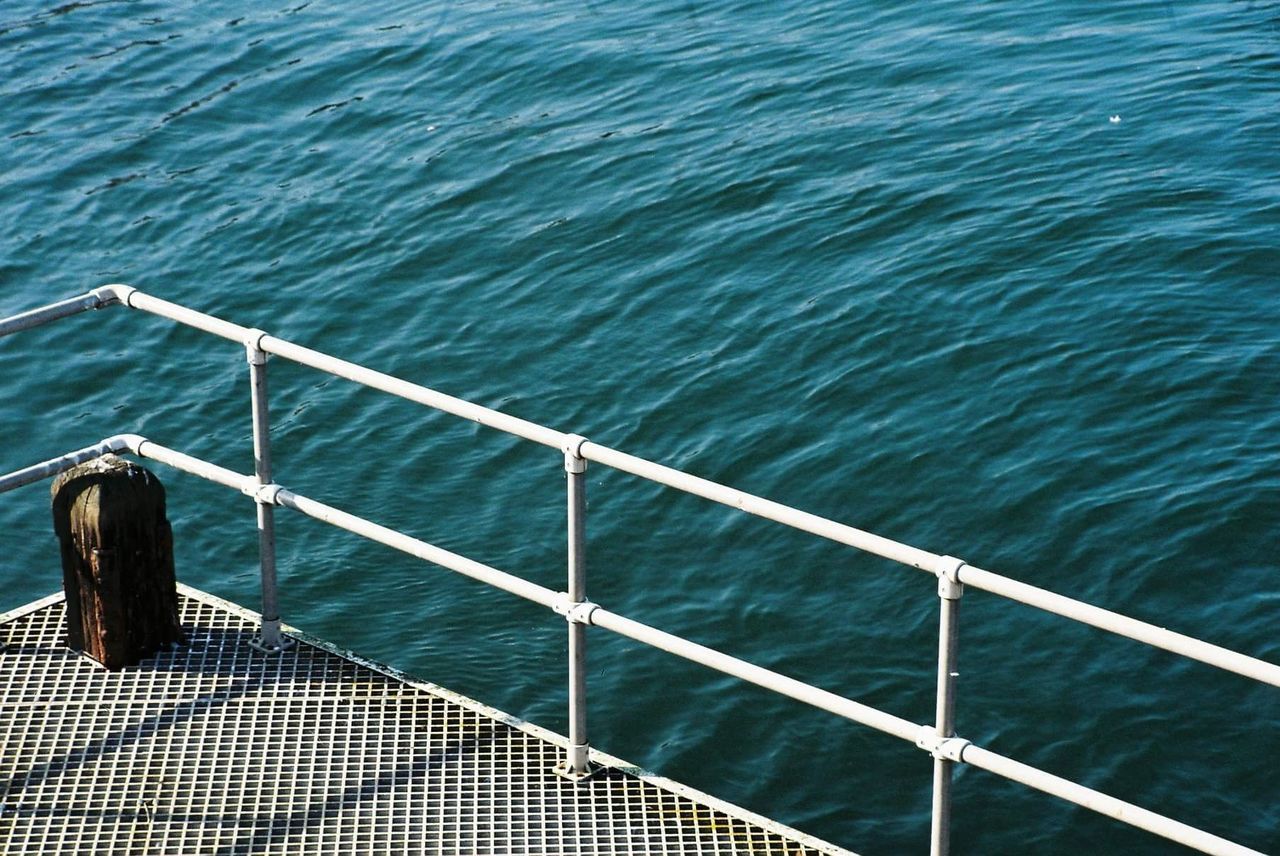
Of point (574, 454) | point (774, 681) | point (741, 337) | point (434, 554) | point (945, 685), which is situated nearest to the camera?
point (945, 685)

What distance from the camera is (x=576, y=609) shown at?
490 centimetres

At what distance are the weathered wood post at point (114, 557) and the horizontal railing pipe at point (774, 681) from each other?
1604 mm

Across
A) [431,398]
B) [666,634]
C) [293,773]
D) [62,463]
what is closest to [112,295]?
[62,463]

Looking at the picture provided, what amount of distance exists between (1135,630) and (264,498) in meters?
2.71

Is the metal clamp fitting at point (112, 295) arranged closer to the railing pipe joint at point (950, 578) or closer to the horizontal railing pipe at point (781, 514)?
the horizontal railing pipe at point (781, 514)

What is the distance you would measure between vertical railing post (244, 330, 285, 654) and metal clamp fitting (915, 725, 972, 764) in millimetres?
2120

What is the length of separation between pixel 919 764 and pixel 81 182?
972 cm

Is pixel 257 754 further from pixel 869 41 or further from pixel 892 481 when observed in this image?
pixel 869 41

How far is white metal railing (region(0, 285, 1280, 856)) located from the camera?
157 inches

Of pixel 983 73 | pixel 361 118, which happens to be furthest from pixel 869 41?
pixel 361 118

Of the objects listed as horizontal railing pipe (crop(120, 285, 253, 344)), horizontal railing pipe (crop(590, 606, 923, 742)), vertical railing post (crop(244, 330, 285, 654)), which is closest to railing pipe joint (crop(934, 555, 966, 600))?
horizontal railing pipe (crop(590, 606, 923, 742))

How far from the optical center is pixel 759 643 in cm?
890

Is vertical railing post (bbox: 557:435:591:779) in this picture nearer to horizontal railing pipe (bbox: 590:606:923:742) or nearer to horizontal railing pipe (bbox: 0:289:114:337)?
horizontal railing pipe (bbox: 590:606:923:742)

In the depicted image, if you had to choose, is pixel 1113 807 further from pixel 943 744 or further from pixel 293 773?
pixel 293 773
